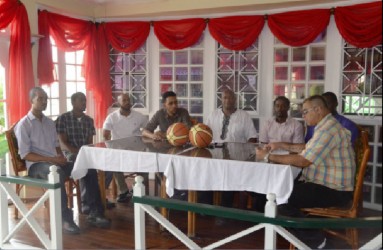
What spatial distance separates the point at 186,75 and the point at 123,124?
1286 mm

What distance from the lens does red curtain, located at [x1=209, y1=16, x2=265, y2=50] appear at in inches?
186

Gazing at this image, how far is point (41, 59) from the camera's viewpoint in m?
4.51

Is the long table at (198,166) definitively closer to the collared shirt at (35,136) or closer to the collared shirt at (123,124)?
the collared shirt at (35,136)

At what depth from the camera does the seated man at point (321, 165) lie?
2689 mm

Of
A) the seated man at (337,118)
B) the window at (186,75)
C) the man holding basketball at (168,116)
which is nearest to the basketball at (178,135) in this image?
the man holding basketball at (168,116)

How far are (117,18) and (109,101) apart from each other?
1.19 meters

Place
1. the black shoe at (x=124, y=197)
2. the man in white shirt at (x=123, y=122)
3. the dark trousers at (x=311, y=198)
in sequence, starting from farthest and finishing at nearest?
1. the man in white shirt at (x=123, y=122)
2. the black shoe at (x=124, y=197)
3. the dark trousers at (x=311, y=198)

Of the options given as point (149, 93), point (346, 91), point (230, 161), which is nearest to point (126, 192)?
point (149, 93)

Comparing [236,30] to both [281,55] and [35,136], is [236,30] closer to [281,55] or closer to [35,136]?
[281,55]

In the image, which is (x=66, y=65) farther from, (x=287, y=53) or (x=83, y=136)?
(x=287, y=53)

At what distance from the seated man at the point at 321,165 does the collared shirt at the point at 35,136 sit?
6.68ft

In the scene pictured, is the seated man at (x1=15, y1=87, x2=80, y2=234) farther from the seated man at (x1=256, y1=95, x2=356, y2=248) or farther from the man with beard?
the man with beard

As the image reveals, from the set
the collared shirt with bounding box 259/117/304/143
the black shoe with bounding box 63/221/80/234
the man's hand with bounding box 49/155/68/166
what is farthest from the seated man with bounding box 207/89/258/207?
the black shoe with bounding box 63/221/80/234

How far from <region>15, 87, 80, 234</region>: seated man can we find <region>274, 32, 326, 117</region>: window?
2.72m
